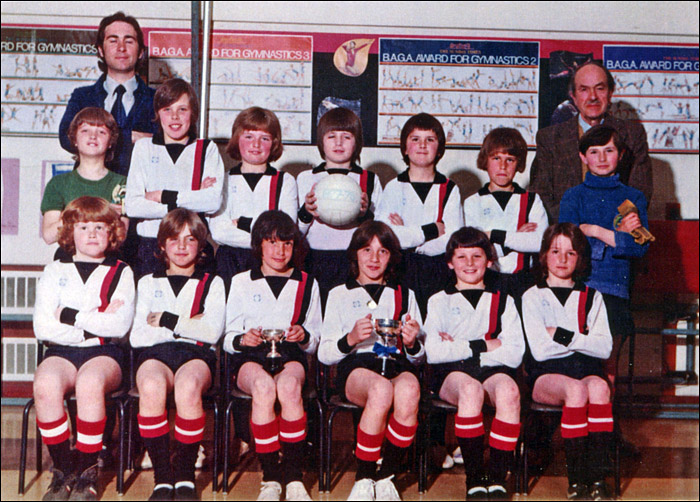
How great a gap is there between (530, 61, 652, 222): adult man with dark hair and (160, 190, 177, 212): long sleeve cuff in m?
2.18

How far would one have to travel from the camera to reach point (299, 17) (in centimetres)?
484

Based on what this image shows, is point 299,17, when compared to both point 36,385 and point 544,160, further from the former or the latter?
point 36,385

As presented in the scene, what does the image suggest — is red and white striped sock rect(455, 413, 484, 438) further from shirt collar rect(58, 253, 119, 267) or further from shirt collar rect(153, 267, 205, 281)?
shirt collar rect(58, 253, 119, 267)

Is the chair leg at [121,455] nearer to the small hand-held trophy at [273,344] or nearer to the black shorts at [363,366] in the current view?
the small hand-held trophy at [273,344]

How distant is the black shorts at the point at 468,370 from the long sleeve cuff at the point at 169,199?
5.24 feet

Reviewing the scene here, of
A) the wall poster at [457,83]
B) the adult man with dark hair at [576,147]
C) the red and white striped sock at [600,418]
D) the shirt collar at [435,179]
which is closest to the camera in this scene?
the red and white striped sock at [600,418]

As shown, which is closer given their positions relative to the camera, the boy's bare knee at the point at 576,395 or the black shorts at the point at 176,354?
the boy's bare knee at the point at 576,395

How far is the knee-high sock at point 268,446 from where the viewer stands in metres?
3.20

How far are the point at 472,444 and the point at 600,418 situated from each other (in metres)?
0.62

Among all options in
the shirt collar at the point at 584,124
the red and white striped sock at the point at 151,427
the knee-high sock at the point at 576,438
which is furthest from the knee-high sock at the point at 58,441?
the shirt collar at the point at 584,124

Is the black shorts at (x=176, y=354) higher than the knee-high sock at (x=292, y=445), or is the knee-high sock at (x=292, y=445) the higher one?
the black shorts at (x=176, y=354)

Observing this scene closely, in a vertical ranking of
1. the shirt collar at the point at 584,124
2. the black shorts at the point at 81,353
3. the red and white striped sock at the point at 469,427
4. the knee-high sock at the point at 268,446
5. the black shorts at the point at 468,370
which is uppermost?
the shirt collar at the point at 584,124

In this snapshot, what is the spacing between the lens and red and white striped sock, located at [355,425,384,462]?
3.23 meters

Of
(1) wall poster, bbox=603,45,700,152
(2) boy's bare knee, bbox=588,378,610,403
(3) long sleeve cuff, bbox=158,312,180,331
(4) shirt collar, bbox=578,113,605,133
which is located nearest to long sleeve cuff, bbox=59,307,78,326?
(3) long sleeve cuff, bbox=158,312,180,331
